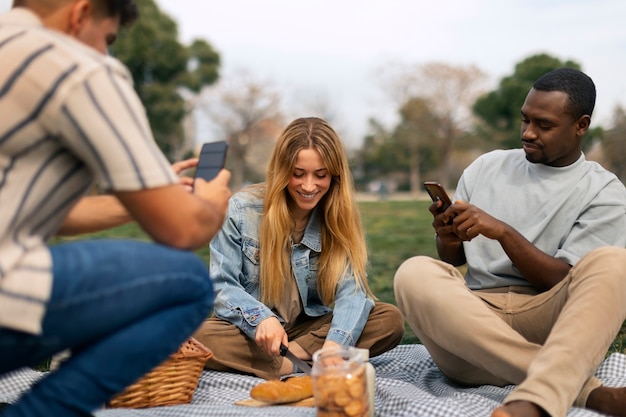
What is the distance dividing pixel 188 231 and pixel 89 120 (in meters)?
0.37

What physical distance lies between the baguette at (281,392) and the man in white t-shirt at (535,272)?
1.65ft

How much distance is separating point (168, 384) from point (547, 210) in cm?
173

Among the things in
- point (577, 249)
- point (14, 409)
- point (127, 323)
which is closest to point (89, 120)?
point (127, 323)

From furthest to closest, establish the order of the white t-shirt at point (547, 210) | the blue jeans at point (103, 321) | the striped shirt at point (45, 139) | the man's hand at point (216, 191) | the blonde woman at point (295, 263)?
the blonde woman at point (295, 263), the white t-shirt at point (547, 210), the man's hand at point (216, 191), the blue jeans at point (103, 321), the striped shirt at point (45, 139)

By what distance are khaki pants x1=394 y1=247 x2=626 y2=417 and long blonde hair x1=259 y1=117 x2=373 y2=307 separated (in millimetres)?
622

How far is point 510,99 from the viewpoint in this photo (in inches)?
1534

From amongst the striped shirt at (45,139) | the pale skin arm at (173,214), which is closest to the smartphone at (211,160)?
the pale skin arm at (173,214)

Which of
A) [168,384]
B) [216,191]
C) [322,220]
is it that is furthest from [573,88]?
[168,384]

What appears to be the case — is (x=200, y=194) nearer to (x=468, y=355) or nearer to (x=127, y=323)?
(x=127, y=323)

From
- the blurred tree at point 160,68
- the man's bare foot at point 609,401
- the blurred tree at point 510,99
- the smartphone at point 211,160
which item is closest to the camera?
the smartphone at point 211,160

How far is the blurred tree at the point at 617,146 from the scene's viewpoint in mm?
23297

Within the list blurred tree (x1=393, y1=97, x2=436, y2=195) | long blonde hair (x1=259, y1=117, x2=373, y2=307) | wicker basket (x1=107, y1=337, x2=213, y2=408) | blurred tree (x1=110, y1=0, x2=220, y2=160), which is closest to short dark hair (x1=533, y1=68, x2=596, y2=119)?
long blonde hair (x1=259, y1=117, x2=373, y2=307)

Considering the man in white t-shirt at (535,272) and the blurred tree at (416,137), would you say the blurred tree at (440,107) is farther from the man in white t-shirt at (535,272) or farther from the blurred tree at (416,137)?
the man in white t-shirt at (535,272)

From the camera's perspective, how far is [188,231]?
1.91 metres
